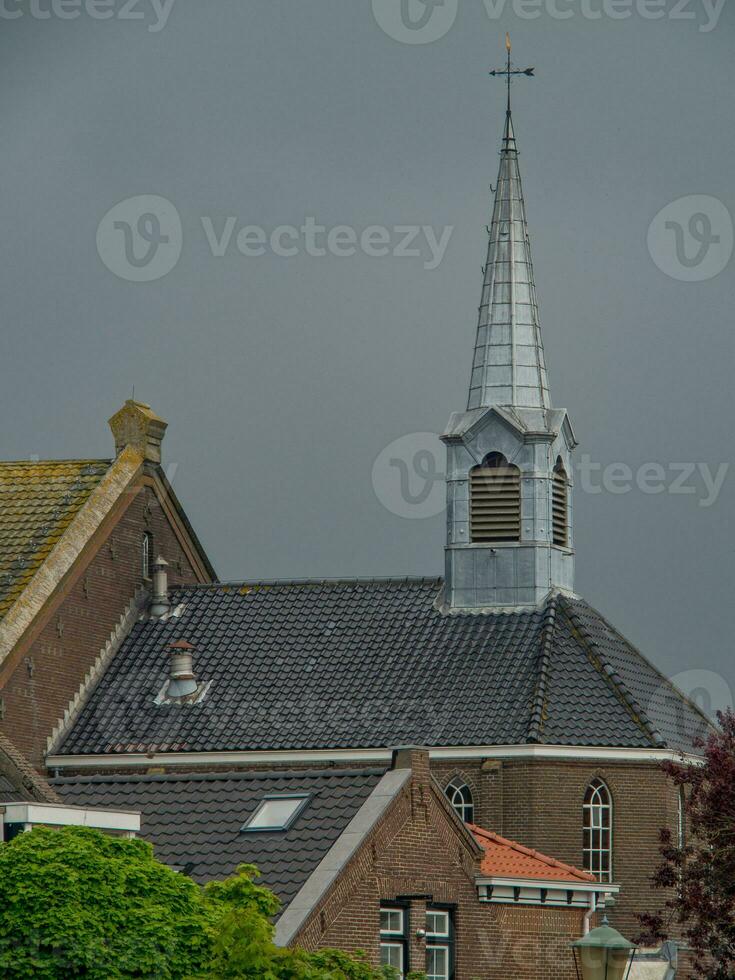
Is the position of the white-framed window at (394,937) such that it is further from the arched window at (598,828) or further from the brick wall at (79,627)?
the brick wall at (79,627)

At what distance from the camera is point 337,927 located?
34375mm

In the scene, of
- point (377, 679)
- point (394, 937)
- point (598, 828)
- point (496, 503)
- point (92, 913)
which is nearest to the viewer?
point (92, 913)

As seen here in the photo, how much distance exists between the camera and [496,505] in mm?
55312

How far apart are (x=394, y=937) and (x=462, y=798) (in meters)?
14.3

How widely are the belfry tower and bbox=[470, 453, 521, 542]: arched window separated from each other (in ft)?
0.08

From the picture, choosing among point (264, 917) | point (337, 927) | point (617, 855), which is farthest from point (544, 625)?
point (264, 917)

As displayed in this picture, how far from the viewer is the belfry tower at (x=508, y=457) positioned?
54531 millimetres

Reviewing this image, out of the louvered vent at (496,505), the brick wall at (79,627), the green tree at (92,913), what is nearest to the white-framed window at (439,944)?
the green tree at (92,913)

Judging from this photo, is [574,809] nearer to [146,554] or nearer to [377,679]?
[377,679]

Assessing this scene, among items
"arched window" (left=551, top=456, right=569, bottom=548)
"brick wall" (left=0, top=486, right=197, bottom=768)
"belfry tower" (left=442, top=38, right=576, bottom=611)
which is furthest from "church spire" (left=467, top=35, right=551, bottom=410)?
"brick wall" (left=0, top=486, right=197, bottom=768)

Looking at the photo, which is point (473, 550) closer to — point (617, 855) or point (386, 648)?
point (386, 648)

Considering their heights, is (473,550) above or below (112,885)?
above

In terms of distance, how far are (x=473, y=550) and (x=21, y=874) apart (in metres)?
27.8

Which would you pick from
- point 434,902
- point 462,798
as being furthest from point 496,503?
point 434,902
